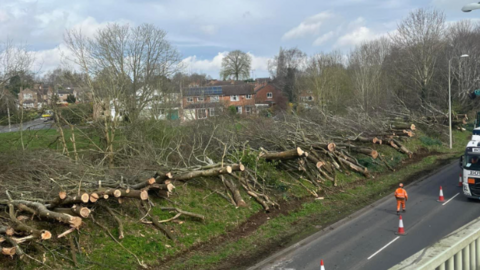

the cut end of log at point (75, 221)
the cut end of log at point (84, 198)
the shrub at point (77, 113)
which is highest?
the shrub at point (77, 113)

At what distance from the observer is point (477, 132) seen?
1570 cm

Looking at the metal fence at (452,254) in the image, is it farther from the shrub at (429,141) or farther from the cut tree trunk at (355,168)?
the shrub at (429,141)

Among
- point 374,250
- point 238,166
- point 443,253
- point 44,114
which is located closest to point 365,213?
point 374,250

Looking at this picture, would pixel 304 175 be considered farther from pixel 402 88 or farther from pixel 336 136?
pixel 402 88

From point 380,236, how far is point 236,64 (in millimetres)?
83264

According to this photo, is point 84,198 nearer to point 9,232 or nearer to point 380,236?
point 9,232

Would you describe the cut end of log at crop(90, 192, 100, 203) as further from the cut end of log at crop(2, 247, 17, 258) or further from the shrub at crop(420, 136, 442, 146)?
the shrub at crop(420, 136, 442, 146)

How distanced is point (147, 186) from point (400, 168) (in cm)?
1660

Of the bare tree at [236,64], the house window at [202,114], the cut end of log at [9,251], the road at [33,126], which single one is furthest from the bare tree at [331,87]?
the bare tree at [236,64]

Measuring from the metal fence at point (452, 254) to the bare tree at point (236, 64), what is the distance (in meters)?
91.2

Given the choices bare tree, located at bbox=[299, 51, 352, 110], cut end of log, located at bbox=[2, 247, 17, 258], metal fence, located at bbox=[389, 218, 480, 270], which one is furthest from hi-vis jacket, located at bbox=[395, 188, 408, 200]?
bare tree, located at bbox=[299, 51, 352, 110]

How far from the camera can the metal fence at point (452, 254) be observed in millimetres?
2598

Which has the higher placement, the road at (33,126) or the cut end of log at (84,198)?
the road at (33,126)

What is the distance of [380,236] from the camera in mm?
12461
